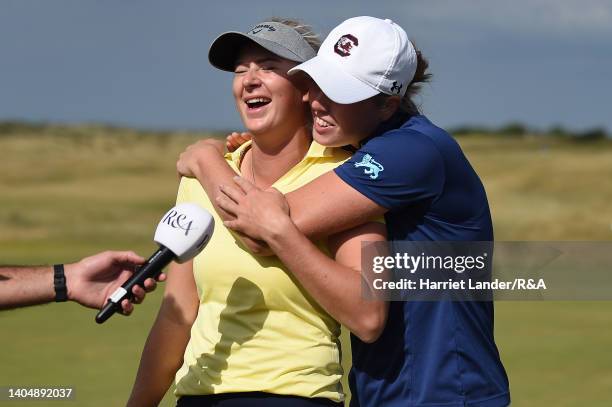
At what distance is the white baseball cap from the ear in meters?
0.03

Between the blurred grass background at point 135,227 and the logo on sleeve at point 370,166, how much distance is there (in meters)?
5.45

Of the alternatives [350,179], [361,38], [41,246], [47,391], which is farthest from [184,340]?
[41,246]

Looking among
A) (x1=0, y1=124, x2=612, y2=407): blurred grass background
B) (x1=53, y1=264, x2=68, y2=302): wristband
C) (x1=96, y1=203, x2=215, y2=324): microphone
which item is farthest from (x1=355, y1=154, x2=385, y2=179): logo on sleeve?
(x1=0, y1=124, x2=612, y2=407): blurred grass background

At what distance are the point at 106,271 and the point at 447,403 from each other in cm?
140

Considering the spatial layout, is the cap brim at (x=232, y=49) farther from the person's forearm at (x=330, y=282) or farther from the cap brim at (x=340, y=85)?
the person's forearm at (x=330, y=282)

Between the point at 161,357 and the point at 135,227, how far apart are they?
30.1 metres

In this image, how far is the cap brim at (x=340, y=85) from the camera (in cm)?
395

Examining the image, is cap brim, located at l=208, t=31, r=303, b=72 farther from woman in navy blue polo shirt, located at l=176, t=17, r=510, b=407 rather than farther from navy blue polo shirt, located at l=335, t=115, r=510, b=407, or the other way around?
navy blue polo shirt, located at l=335, t=115, r=510, b=407

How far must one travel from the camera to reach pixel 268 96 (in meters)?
4.20

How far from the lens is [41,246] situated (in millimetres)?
28531

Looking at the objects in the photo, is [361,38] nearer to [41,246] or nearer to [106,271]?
[106,271]

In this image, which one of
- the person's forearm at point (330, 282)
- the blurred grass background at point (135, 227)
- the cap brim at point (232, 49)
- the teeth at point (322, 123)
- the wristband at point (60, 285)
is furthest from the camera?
the blurred grass background at point (135, 227)

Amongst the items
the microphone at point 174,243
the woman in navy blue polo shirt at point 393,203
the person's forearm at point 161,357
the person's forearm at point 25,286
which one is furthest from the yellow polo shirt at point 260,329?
the person's forearm at point 25,286

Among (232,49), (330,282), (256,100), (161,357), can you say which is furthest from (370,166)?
(161,357)
